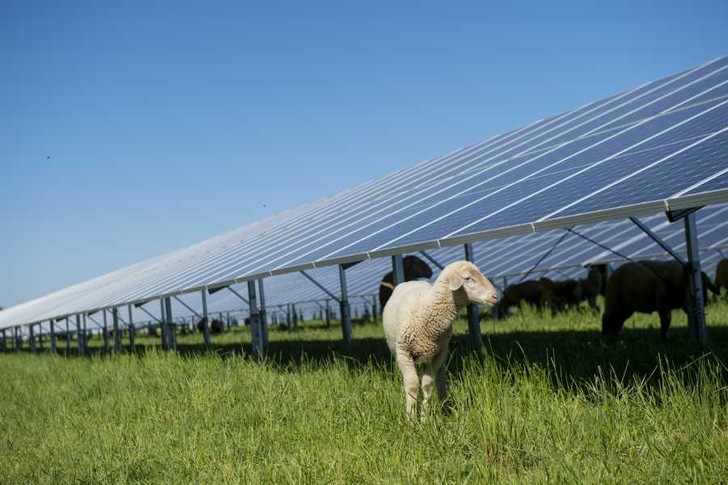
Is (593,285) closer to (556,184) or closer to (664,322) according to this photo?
(664,322)

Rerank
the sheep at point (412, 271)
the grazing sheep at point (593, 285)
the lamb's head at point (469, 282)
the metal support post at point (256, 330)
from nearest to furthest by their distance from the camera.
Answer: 1. the lamb's head at point (469, 282)
2. the metal support post at point (256, 330)
3. the sheep at point (412, 271)
4. the grazing sheep at point (593, 285)

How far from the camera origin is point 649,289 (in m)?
9.89

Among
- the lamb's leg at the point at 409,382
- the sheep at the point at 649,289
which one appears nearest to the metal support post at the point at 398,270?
the lamb's leg at the point at 409,382

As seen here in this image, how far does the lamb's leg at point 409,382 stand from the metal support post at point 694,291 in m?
4.22

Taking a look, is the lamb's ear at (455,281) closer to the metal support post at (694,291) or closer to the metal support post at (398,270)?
the metal support post at (398,270)

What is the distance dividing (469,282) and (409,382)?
0.85 m

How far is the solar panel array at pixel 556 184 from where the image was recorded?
20.0 feet

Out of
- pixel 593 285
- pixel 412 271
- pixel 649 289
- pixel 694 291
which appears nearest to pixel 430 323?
pixel 694 291

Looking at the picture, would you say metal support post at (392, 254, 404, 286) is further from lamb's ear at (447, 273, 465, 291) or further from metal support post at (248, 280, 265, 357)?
metal support post at (248, 280, 265, 357)

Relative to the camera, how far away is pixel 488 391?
5.69m

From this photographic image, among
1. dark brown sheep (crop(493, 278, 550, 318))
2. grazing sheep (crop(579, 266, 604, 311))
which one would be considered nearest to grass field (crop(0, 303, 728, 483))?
grazing sheep (crop(579, 266, 604, 311))

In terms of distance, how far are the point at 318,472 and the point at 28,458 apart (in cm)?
316

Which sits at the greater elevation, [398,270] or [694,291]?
[398,270]

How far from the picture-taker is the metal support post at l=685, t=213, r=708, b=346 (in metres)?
8.50
